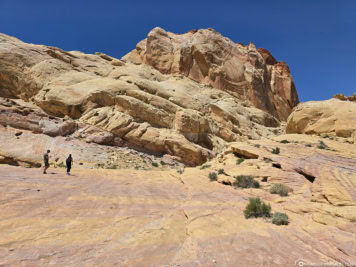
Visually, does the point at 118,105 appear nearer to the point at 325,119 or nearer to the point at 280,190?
the point at 280,190

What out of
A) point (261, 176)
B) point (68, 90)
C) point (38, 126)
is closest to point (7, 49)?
point (68, 90)

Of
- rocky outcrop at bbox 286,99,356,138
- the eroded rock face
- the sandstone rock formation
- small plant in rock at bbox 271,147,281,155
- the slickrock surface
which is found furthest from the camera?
the eroded rock face

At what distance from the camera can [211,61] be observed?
47656mm

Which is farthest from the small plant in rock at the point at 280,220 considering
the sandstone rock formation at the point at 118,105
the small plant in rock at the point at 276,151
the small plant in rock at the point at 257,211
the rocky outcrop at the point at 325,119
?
the sandstone rock formation at the point at 118,105

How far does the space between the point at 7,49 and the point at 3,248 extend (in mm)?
32719

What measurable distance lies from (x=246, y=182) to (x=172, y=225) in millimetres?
6585

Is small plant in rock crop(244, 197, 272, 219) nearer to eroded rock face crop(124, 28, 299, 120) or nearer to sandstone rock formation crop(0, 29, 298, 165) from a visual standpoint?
sandstone rock formation crop(0, 29, 298, 165)

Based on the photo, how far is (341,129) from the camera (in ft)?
62.6

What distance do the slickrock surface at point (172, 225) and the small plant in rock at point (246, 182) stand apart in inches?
17.7

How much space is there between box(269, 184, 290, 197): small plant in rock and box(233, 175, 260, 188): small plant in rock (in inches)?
39.4

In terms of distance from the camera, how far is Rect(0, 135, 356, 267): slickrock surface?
14.4 ft

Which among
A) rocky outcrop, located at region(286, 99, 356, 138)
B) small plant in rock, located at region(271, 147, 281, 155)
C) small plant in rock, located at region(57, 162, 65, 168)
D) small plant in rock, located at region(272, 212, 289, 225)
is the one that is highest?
rocky outcrop, located at region(286, 99, 356, 138)

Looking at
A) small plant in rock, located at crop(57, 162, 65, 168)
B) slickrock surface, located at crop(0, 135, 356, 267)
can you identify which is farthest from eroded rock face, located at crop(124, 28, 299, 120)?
slickrock surface, located at crop(0, 135, 356, 267)

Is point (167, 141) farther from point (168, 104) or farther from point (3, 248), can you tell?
point (3, 248)
